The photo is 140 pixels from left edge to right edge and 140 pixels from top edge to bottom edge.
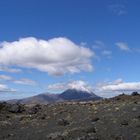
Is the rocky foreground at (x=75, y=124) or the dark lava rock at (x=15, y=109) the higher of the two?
the dark lava rock at (x=15, y=109)

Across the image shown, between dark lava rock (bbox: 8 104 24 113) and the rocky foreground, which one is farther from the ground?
dark lava rock (bbox: 8 104 24 113)

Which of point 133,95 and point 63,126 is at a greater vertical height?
point 133,95

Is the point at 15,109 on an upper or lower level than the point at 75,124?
upper

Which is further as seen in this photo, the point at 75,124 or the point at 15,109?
the point at 15,109

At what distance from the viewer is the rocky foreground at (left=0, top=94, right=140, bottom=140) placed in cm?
3834

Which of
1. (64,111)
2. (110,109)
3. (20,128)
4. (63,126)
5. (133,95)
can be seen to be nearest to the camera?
(63,126)

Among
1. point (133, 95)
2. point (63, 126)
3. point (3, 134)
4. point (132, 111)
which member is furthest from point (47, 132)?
point (133, 95)

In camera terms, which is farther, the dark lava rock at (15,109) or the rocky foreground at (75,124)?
the dark lava rock at (15,109)

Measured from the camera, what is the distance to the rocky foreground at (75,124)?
126 ft

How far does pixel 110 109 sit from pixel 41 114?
33.2 ft

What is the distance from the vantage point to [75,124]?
44.4 m

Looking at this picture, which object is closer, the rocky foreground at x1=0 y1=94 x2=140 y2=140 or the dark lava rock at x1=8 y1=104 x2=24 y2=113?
the rocky foreground at x1=0 y1=94 x2=140 y2=140

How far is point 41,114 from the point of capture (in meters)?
56.1

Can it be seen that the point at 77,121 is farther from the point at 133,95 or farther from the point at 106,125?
the point at 133,95
